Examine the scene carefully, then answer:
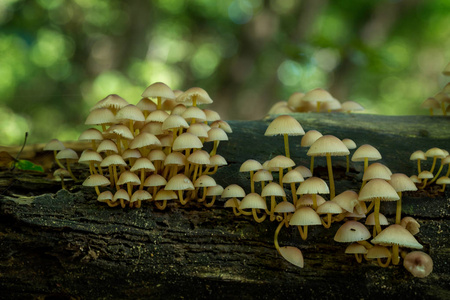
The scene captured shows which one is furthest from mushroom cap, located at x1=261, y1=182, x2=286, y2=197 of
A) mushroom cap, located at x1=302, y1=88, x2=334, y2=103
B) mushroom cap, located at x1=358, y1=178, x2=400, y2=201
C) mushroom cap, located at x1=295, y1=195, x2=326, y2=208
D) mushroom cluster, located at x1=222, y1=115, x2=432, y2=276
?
mushroom cap, located at x1=302, y1=88, x2=334, y2=103

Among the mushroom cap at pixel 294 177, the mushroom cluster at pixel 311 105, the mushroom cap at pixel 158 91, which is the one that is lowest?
the mushroom cap at pixel 294 177

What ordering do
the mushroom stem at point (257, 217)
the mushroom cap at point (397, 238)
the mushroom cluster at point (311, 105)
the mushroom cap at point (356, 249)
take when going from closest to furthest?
the mushroom cap at point (397, 238), the mushroom cap at point (356, 249), the mushroom stem at point (257, 217), the mushroom cluster at point (311, 105)

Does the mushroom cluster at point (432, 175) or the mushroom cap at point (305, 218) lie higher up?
the mushroom cluster at point (432, 175)

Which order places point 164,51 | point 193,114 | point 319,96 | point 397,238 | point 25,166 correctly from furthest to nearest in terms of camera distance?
point 164,51
point 319,96
point 25,166
point 193,114
point 397,238

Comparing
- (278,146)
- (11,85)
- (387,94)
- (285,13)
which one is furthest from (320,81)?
(278,146)

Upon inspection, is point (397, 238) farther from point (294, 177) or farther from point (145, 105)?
point (145, 105)

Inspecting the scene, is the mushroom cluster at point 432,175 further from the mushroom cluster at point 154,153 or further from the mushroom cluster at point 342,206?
the mushroom cluster at point 154,153

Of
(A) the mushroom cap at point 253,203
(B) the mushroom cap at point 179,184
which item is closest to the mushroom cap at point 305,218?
(A) the mushroom cap at point 253,203

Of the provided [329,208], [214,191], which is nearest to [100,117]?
[214,191]
